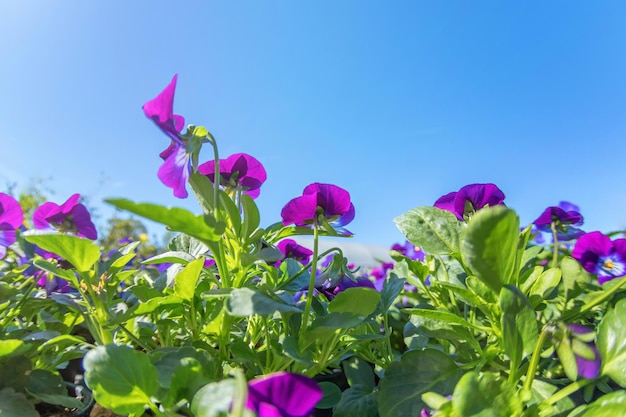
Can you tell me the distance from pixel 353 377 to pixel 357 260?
7178 millimetres

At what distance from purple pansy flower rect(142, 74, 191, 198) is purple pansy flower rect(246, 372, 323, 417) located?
0.34 meters

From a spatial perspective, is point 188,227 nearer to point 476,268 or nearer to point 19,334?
point 476,268

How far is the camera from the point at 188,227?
428mm

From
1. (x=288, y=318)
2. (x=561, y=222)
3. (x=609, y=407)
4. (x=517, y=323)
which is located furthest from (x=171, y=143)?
(x=561, y=222)

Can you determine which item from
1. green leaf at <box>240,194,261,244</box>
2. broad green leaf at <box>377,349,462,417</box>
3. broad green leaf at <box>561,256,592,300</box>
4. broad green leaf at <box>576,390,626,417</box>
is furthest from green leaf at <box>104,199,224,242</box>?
broad green leaf at <box>561,256,592,300</box>

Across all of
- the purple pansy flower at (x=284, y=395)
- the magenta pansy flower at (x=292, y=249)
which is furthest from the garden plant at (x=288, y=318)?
the magenta pansy flower at (x=292, y=249)

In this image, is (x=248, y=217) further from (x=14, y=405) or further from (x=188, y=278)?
(x=14, y=405)

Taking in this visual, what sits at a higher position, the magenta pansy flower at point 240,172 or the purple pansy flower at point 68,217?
the magenta pansy flower at point 240,172

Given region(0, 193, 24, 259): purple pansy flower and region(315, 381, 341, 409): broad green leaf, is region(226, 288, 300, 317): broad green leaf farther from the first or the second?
region(0, 193, 24, 259): purple pansy flower

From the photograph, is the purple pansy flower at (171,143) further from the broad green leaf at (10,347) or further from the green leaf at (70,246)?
the broad green leaf at (10,347)

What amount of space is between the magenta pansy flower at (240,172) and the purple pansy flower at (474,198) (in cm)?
35

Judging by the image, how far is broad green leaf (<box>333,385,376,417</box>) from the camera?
61cm

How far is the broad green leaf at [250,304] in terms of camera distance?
41 centimetres

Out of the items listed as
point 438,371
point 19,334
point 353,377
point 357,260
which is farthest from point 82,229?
point 357,260
